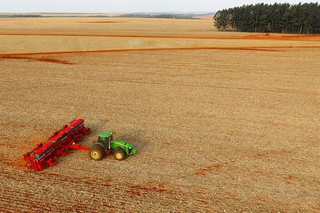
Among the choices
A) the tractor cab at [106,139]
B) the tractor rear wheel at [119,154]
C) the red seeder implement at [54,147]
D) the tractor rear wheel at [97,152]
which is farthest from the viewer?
the tractor cab at [106,139]

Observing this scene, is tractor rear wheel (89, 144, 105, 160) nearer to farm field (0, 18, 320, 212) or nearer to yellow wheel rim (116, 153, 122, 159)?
farm field (0, 18, 320, 212)

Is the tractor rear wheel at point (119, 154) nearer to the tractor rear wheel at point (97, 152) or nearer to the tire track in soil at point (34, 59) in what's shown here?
the tractor rear wheel at point (97, 152)

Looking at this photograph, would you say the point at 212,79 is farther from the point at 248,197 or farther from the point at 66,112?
the point at 248,197

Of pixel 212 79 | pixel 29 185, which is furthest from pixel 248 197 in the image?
pixel 212 79

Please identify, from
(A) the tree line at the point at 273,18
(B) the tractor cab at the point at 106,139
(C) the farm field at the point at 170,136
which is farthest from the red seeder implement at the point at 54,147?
(A) the tree line at the point at 273,18

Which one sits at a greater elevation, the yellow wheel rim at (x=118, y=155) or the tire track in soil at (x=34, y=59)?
the tire track in soil at (x=34, y=59)

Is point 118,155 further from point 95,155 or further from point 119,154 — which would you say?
point 95,155

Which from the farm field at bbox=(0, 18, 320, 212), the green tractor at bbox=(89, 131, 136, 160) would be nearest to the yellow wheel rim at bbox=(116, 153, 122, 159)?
the green tractor at bbox=(89, 131, 136, 160)
